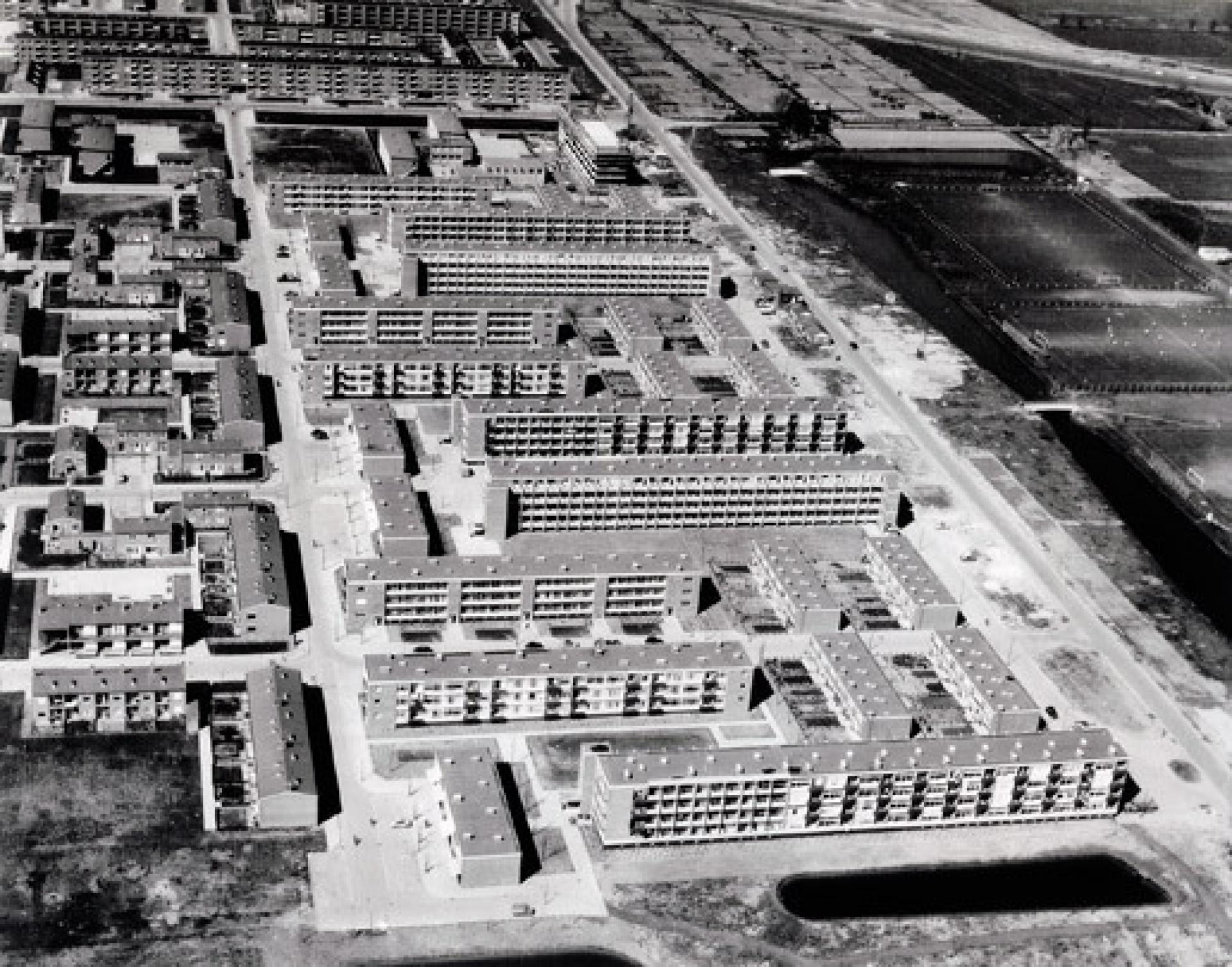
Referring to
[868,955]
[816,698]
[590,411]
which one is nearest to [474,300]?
[590,411]

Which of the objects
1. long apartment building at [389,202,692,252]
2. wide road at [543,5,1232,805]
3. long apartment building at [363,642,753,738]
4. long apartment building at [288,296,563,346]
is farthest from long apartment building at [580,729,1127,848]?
long apartment building at [389,202,692,252]

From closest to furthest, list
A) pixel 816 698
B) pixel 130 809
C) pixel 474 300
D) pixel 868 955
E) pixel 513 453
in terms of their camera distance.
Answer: pixel 868 955, pixel 130 809, pixel 816 698, pixel 513 453, pixel 474 300

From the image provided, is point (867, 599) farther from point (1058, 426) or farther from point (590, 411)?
point (1058, 426)

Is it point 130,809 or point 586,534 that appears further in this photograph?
point 586,534

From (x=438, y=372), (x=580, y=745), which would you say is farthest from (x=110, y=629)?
(x=438, y=372)

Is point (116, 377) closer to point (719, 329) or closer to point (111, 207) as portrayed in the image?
point (111, 207)

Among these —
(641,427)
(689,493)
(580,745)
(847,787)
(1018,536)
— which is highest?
(641,427)

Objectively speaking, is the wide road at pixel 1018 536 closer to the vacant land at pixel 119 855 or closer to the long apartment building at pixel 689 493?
the long apartment building at pixel 689 493

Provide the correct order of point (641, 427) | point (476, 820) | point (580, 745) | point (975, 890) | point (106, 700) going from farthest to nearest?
1. point (641, 427)
2. point (580, 745)
3. point (106, 700)
4. point (975, 890)
5. point (476, 820)
